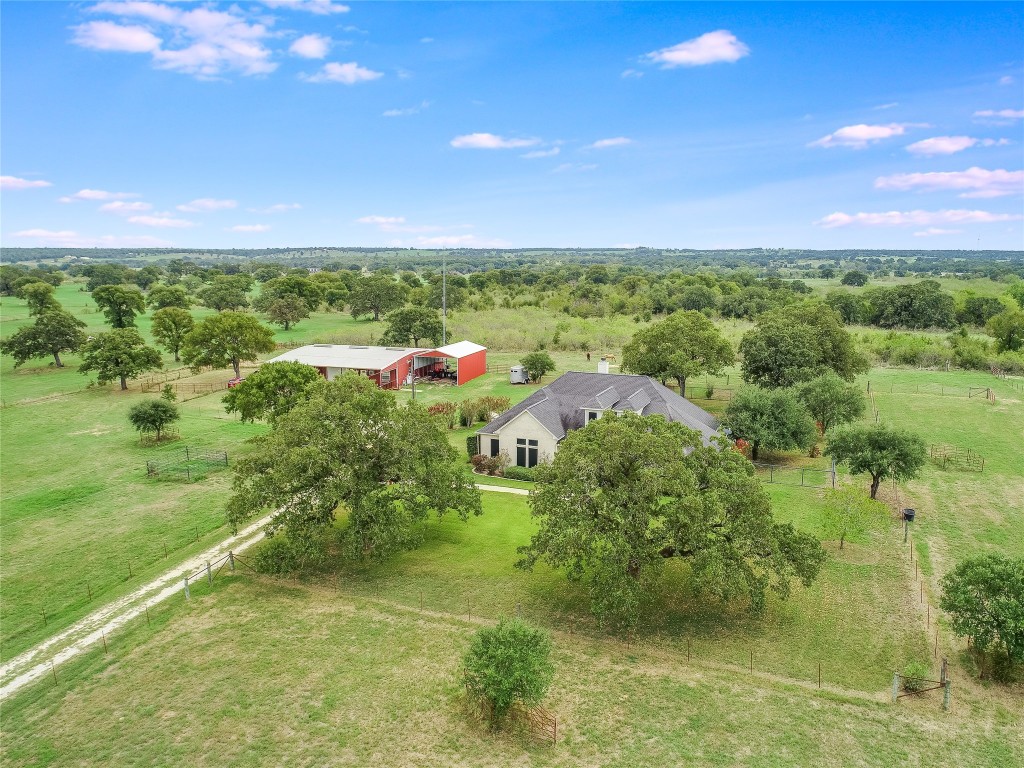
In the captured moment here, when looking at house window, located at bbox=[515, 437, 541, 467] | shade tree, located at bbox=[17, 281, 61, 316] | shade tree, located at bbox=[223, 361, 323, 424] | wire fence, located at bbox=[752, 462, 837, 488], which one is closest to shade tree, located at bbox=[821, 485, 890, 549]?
wire fence, located at bbox=[752, 462, 837, 488]

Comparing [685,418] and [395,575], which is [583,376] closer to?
[685,418]

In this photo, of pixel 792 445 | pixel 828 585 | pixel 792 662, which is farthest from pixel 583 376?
pixel 792 662

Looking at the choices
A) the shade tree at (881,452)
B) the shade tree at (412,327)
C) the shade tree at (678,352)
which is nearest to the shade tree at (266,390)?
the shade tree at (678,352)

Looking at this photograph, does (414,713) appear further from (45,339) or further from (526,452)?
(45,339)

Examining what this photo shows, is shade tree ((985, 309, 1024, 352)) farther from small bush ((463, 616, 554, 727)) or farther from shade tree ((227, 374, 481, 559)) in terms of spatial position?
small bush ((463, 616, 554, 727))

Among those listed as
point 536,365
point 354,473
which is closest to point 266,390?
point 354,473

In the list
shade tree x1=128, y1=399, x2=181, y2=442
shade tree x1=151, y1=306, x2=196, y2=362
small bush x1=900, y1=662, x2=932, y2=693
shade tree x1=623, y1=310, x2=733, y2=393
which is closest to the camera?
small bush x1=900, y1=662, x2=932, y2=693
